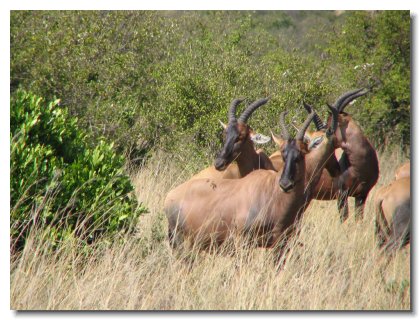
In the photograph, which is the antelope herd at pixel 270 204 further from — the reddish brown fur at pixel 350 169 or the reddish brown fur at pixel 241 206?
the reddish brown fur at pixel 350 169

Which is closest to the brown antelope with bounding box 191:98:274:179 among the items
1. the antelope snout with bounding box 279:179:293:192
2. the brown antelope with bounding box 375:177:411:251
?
the antelope snout with bounding box 279:179:293:192

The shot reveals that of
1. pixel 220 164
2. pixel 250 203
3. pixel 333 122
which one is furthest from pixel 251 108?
pixel 250 203

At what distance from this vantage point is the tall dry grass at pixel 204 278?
502cm

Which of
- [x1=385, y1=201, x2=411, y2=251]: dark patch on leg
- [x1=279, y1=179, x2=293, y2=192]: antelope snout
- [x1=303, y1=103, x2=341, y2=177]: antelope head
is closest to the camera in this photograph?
[x1=385, y1=201, x2=411, y2=251]: dark patch on leg

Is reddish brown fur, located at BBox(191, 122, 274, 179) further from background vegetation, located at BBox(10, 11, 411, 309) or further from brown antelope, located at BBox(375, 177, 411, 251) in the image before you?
brown antelope, located at BBox(375, 177, 411, 251)

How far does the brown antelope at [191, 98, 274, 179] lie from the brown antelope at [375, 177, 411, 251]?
1476mm

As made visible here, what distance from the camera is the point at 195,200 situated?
233 inches

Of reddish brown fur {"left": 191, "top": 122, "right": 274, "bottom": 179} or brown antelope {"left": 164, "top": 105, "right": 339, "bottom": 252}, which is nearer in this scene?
brown antelope {"left": 164, "top": 105, "right": 339, "bottom": 252}

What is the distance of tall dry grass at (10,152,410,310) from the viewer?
16.5 feet

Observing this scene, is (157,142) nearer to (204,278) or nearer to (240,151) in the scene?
(240,151)

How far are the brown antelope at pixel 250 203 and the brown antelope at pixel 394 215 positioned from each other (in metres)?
0.53

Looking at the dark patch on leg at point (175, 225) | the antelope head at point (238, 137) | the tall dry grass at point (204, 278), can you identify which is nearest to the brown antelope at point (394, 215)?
the tall dry grass at point (204, 278)

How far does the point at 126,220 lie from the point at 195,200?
615 mm

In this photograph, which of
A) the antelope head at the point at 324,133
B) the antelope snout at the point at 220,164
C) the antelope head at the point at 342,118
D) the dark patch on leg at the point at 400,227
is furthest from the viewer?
the antelope head at the point at 342,118
